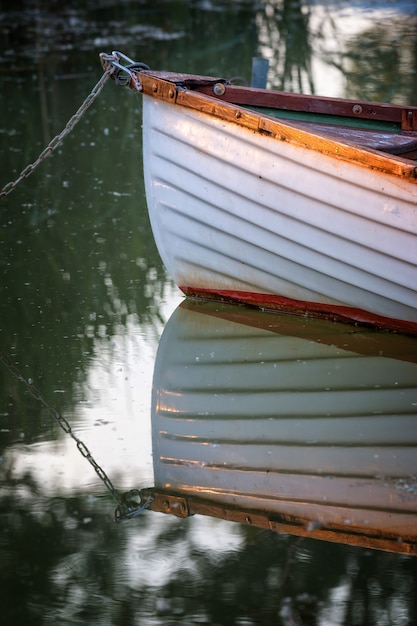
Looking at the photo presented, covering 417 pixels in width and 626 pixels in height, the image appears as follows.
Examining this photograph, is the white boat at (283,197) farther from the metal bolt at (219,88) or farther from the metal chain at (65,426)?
the metal chain at (65,426)

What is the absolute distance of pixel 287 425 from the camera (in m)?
4.61

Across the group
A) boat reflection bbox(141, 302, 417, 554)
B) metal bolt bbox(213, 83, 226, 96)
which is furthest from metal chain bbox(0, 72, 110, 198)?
boat reflection bbox(141, 302, 417, 554)

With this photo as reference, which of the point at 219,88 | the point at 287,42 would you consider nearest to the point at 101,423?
the point at 219,88

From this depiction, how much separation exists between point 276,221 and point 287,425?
50.5 inches

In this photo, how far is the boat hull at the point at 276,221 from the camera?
5.16 m

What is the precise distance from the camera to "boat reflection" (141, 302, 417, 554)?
12.9 ft

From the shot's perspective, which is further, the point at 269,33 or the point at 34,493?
the point at 269,33

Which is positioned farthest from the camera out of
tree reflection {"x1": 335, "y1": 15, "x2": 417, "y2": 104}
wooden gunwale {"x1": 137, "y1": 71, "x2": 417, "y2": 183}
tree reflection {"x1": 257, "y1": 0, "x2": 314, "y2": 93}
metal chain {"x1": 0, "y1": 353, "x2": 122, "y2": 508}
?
tree reflection {"x1": 257, "y1": 0, "x2": 314, "y2": 93}

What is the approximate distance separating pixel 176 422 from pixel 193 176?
1.54 metres

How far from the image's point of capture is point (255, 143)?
5.30 metres

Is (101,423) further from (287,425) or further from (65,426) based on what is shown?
(287,425)

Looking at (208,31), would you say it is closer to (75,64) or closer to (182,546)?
(75,64)

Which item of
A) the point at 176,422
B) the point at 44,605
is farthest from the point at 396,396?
the point at 44,605

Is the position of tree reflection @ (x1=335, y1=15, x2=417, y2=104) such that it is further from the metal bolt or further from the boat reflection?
the boat reflection
